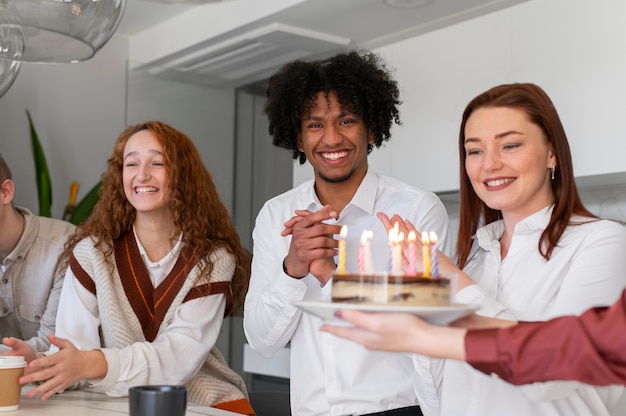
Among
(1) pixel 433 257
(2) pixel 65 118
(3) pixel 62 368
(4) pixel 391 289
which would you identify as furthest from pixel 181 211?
(2) pixel 65 118

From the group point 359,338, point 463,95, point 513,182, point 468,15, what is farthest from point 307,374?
point 468,15

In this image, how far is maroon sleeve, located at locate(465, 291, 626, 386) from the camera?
1.04 meters

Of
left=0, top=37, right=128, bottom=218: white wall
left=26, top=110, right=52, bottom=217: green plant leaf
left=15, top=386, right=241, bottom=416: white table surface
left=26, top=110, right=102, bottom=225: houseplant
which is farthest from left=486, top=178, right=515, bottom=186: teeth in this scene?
left=0, top=37, right=128, bottom=218: white wall

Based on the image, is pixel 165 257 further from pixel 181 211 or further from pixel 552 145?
pixel 552 145

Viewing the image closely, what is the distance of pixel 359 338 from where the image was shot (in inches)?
43.3

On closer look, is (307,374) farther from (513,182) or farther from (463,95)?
(463,95)

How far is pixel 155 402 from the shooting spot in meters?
1.22

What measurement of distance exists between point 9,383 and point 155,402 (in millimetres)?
554

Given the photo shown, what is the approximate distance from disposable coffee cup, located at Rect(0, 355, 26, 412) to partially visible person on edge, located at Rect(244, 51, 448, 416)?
1.94ft

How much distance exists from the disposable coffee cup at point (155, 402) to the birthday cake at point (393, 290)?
319 mm

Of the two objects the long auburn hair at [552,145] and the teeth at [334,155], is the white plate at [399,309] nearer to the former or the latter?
the long auburn hair at [552,145]

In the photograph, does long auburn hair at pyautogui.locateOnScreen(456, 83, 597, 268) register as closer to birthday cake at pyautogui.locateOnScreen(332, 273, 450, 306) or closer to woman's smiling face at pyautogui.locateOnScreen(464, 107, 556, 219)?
woman's smiling face at pyautogui.locateOnScreen(464, 107, 556, 219)

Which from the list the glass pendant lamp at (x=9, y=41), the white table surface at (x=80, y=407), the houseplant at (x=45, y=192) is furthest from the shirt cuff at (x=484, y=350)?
the houseplant at (x=45, y=192)

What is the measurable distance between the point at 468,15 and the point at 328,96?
1850mm
